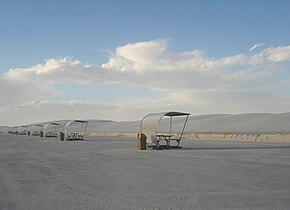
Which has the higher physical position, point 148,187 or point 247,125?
point 247,125

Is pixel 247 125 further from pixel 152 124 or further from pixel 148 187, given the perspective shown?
pixel 148 187

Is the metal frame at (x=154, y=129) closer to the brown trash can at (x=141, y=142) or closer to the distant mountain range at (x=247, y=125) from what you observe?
the brown trash can at (x=141, y=142)

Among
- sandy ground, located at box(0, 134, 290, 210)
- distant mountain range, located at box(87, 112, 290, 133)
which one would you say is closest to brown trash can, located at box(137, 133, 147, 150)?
sandy ground, located at box(0, 134, 290, 210)

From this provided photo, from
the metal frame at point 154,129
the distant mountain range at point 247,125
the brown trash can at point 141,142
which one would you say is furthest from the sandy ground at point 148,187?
the distant mountain range at point 247,125

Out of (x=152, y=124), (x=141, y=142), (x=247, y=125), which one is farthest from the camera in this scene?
(x=247, y=125)

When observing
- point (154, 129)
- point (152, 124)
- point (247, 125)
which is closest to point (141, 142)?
point (154, 129)

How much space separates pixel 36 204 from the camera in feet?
28.0

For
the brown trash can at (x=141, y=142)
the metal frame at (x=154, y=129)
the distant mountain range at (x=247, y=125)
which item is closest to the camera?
the brown trash can at (x=141, y=142)

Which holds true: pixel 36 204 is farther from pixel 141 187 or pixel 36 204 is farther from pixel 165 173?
pixel 165 173

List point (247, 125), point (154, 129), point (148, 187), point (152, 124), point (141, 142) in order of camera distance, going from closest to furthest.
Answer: point (148, 187) < point (141, 142) < point (154, 129) < point (152, 124) < point (247, 125)

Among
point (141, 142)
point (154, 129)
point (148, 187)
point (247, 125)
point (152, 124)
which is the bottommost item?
Result: point (148, 187)

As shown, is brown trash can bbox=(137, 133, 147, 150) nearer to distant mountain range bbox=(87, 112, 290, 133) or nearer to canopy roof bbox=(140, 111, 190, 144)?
canopy roof bbox=(140, 111, 190, 144)

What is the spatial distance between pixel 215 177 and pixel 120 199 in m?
4.37

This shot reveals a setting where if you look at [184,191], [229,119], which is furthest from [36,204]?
[229,119]
